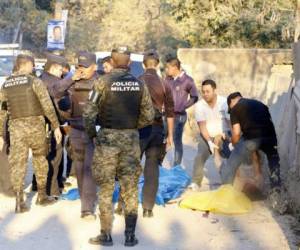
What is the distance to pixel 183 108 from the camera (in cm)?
1041

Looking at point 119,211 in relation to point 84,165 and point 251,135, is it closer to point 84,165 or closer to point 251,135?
point 84,165

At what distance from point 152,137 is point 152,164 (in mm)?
306

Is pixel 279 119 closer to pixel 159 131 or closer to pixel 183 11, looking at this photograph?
pixel 159 131

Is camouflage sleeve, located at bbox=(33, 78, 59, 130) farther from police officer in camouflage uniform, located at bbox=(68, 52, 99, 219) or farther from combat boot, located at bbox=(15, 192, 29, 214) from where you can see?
combat boot, located at bbox=(15, 192, 29, 214)

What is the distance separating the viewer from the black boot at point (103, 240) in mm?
6594

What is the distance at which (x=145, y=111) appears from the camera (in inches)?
263

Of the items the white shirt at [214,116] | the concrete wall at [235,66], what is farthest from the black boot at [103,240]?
the concrete wall at [235,66]

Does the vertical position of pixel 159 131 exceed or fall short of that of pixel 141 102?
it falls short

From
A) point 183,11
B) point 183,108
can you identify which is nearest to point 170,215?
point 183,108

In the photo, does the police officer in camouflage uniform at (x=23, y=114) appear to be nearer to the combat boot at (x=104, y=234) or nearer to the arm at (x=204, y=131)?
the combat boot at (x=104, y=234)

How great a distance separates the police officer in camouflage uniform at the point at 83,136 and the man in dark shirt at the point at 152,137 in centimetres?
58

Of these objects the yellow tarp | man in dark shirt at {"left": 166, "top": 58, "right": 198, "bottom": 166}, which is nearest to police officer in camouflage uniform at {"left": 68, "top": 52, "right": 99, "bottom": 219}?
the yellow tarp

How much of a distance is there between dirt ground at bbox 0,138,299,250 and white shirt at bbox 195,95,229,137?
1252 mm

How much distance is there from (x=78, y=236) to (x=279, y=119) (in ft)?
18.5
